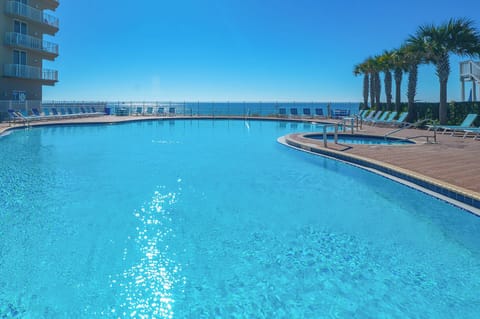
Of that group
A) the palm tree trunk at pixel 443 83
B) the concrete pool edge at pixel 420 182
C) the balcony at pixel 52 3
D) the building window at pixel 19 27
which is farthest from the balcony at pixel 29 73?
the palm tree trunk at pixel 443 83

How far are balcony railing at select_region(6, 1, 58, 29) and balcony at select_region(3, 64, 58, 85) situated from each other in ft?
11.0

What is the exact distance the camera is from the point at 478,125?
15.1m

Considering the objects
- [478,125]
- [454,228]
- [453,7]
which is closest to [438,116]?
[478,125]

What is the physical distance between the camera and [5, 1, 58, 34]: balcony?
23.3 metres

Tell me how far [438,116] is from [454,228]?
16.0 metres

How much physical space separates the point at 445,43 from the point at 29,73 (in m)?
25.3

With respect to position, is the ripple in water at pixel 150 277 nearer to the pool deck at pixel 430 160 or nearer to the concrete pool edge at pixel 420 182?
the concrete pool edge at pixel 420 182

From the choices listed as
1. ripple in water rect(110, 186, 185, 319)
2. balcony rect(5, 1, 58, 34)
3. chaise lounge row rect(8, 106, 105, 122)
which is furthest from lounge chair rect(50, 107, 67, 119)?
ripple in water rect(110, 186, 185, 319)

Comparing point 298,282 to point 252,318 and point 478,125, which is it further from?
point 478,125

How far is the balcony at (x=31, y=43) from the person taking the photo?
76.5ft

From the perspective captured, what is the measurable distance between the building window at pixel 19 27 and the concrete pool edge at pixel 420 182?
78.9 feet

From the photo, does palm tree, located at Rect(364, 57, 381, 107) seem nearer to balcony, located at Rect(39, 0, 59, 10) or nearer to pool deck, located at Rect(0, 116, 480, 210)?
pool deck, located at Rect(0, 116, 480, 210)

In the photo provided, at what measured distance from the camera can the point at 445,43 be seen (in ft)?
55.5

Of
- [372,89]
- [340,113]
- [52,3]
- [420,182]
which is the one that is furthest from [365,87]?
[52,3]
